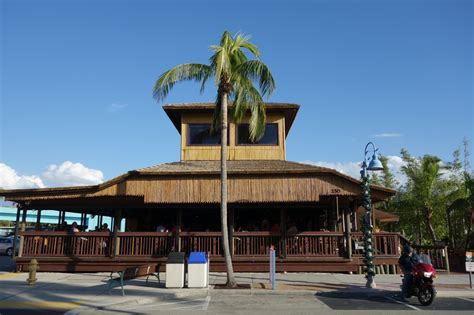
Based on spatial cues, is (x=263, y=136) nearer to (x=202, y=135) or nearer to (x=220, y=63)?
(x=202, y=135)

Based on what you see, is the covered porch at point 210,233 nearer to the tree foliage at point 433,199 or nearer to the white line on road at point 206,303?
the white line on road at point 206,303

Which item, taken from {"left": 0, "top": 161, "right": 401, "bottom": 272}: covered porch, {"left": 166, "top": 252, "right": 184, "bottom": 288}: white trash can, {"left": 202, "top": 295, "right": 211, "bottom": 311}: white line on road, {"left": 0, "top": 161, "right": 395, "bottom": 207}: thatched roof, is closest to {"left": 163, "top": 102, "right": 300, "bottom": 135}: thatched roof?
{"left": 0, "top": 161, "right": 401, "bottom": 272}: covered porch

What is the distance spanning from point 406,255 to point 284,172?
5992mm

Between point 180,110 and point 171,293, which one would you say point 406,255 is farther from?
point 180,110

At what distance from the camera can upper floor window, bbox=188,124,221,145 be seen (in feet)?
64.7

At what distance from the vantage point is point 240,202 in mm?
16109

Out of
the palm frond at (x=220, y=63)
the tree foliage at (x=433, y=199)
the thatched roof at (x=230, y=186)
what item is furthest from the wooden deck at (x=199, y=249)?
the tree foliage at (x=433, y=199)

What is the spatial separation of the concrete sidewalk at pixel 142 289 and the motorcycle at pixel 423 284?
1.53 metres

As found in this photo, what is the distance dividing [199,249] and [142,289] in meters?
4.64

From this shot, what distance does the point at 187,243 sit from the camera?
16.8 metres

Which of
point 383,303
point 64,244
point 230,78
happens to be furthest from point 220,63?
point 64,244

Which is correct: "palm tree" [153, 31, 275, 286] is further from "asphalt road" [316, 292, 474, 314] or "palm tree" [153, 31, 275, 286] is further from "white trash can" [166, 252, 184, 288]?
"asphalt road" [316, 292, 474, 314]

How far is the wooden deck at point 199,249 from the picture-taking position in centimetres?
1633

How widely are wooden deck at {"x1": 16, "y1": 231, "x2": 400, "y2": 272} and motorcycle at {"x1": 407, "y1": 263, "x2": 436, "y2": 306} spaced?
224 inches
